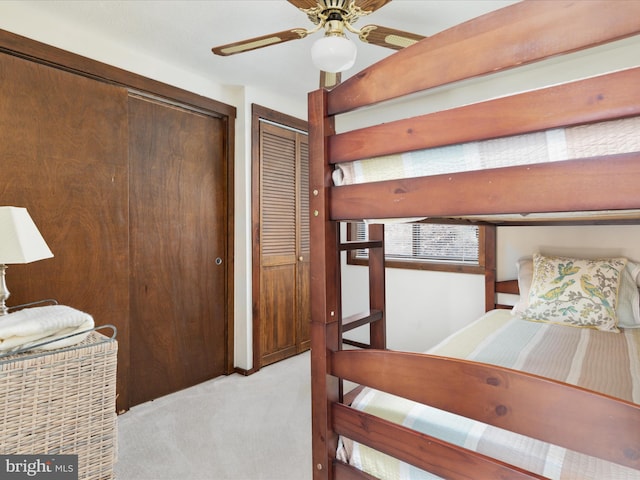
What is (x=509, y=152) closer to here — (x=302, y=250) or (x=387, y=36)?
(x=387, y=36)

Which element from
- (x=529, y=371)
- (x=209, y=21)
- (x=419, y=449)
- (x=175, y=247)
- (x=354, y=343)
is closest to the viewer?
(x=419, y=449)

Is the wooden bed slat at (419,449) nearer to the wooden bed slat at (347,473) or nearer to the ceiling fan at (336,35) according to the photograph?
the wooden bed slat at (347,473)

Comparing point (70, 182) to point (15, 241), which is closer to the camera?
point (15, 241)

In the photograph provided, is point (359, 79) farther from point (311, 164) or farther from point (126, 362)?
point (126, 362)

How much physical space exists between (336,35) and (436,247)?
2.10 m

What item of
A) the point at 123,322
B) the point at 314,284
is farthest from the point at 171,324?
the point at 314,284

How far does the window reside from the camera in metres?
2.91

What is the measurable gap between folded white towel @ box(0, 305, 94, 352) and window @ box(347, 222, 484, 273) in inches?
84.6

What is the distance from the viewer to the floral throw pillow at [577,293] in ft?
6.50

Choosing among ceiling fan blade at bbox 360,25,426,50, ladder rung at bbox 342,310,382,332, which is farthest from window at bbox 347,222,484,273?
ceiling fan blade at bbox 360,25,426,50

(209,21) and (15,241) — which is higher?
(209,21)

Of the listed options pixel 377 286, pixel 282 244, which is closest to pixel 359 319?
pixel 377 286

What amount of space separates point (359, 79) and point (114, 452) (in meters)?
1.46

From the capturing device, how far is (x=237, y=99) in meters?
2.92
